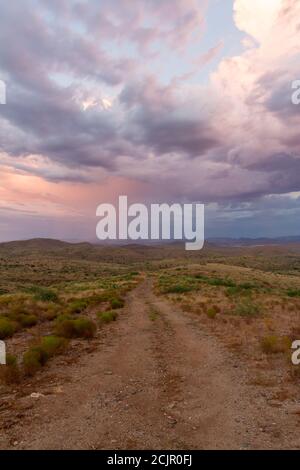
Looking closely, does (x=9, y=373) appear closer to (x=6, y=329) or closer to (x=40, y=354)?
(x=40, y=354)

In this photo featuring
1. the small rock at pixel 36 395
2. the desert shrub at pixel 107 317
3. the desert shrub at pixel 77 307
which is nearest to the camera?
the small rock at pixel 36 395

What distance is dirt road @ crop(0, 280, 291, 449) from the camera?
25.2 feet

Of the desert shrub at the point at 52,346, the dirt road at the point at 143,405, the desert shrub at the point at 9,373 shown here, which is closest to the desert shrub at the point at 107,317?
the dirt road at the point at 143,405

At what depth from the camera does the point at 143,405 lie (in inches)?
379

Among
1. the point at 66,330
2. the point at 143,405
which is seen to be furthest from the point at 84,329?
the point at 143,405

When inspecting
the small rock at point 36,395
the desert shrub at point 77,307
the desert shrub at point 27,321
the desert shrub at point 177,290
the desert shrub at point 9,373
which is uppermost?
the desert shrub at point 9,373

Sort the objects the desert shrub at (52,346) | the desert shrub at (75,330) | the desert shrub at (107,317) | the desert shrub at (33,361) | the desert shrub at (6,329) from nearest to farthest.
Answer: the desert shrub at (33,361), the desert shrub at (52,346), the desert shrub at (6,329), the desert shrub at (75,330), the desert shrub at (107,317)

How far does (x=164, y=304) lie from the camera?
3173cm

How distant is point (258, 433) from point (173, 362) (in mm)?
6025

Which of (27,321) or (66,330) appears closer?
(66,330)

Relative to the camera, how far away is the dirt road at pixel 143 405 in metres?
7.67

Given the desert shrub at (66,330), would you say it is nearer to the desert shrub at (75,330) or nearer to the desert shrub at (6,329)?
the desert shrub at (75,330)
